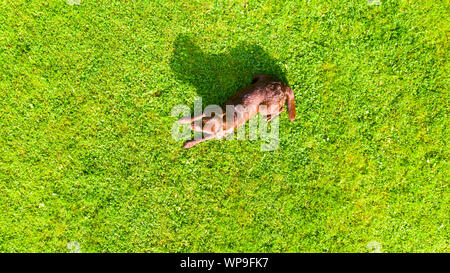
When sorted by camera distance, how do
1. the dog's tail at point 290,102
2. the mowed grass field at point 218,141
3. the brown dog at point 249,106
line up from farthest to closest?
the mowed grass field at point 218,141, the dog's tail at point 290,102, the brown dog at point 249,106

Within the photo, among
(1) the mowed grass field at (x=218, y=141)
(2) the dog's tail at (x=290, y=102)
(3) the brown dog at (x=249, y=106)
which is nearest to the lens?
Result: (3) the brown dog at (x=249, y=106)

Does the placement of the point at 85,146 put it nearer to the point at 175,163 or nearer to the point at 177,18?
the point at 175,163

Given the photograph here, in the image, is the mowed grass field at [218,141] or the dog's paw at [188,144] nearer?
the dog's paw at [188,144]

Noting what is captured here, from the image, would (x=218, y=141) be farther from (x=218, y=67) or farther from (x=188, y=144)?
(x=218, y=67)

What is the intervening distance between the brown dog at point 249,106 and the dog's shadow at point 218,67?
A: 19.0 inches

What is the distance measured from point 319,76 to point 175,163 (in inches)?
165

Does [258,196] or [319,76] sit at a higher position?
[319,76]

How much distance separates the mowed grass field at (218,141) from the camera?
6695 millimetres

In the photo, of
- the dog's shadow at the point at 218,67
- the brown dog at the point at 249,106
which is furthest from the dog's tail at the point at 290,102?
the dog's shadow at the point at 218,67

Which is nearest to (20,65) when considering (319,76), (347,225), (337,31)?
(319,76)

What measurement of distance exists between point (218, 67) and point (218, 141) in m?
1.86

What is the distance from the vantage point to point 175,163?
6.72 m

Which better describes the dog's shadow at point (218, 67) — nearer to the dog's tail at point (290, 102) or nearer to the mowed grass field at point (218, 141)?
the mowed grass field at point (218, 141)

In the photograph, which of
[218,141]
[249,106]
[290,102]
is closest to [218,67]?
[249,106]
